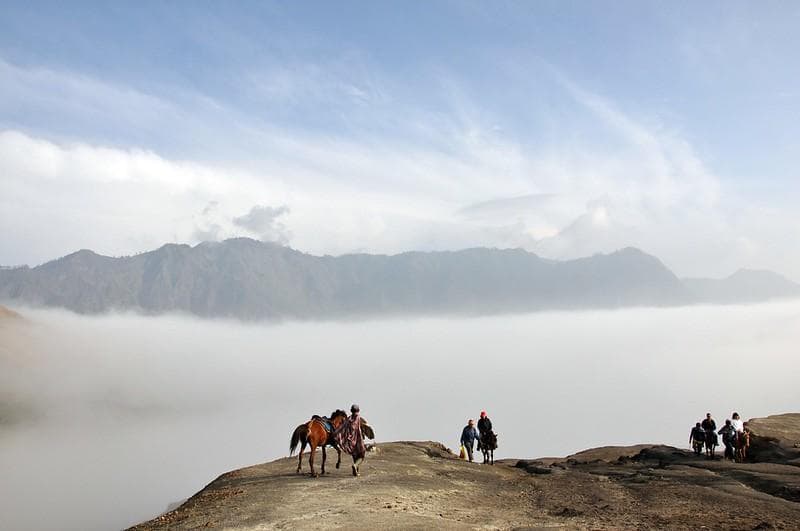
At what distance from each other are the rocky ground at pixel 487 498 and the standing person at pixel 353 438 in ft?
3.12

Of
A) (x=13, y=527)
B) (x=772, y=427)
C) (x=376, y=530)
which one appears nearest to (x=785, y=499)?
(x=376, y=530)

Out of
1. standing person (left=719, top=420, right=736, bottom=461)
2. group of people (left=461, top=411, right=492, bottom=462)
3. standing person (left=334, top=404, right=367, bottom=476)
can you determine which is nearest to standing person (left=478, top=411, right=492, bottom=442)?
group of people (left=461, top=411, right=492, bottom=462)

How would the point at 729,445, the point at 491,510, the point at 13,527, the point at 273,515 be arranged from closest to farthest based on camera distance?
the point at 273,515
the point at 491,510
the point at 729,445
the point at 13,527

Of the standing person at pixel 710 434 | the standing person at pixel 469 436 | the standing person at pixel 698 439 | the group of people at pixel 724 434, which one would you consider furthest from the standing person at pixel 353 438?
the standing person at pixel 698 439

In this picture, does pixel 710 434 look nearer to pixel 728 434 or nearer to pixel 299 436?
pixel 728 434

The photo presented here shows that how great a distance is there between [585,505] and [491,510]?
162 inches

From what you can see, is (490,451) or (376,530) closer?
(376,530)

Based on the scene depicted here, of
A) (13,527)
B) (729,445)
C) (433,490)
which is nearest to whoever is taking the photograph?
(433,490)

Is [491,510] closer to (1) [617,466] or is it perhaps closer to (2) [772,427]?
(1) [617,466]

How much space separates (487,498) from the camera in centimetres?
2425

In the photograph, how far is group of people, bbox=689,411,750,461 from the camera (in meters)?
35.7

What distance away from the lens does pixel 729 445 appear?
119 feet

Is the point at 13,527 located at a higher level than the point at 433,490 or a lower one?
lower

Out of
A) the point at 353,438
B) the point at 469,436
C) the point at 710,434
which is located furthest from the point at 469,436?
the point at 710,434
